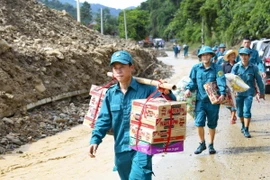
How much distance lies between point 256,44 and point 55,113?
8245mm

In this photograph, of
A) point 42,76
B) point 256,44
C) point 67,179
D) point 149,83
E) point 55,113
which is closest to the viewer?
point 149,83

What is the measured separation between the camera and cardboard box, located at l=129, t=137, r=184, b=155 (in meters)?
4.34

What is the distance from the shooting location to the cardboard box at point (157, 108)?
14.0ft

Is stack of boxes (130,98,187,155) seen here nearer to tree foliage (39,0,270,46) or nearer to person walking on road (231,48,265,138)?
person walking on road (231,48,265,138)

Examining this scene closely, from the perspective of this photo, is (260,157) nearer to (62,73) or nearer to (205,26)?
(62,73)

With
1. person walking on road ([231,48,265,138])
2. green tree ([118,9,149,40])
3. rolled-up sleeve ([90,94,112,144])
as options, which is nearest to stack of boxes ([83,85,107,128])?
rolled-up sleeve ([90,94,112,144])

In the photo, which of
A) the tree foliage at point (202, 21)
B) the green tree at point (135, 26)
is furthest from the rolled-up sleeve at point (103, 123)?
the green tree at point (135, 26)

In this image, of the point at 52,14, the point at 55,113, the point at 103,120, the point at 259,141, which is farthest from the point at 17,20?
the point at 103,120

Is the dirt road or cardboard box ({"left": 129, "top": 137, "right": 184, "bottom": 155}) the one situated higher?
cardboard box ({"left": 129, "top": 137, "right": 184, "bottom": 155})

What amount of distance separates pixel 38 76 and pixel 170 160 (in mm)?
7884

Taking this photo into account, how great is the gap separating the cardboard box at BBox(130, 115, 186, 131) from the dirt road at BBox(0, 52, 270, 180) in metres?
2.28

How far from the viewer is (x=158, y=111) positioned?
423 centimetres

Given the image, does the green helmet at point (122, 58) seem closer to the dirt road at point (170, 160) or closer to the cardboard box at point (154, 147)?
the cardboard box at point (154, 147)

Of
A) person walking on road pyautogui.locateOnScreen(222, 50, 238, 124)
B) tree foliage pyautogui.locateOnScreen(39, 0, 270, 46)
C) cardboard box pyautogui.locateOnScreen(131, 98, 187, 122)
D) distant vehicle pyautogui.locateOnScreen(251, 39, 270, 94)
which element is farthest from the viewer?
tree foliage pyautogui.locateOnScreen(39, 0, 270, 46)
